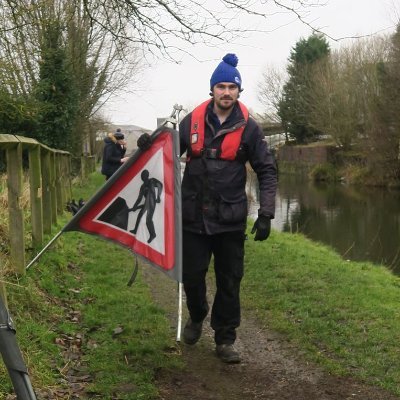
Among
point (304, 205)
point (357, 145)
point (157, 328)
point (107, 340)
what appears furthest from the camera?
point (357, 145)

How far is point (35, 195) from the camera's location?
7242mm

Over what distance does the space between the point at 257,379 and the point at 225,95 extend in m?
2.20

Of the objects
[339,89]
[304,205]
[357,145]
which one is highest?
[339,89]

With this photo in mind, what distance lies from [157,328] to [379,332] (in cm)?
207

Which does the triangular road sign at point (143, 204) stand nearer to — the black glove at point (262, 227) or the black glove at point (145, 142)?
the black glove at point (145, 142)

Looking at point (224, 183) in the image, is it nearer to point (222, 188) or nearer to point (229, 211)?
point (222, 188)

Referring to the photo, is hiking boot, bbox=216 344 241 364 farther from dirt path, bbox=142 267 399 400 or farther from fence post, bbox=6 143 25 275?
fence post, bbox=6 143 25 275

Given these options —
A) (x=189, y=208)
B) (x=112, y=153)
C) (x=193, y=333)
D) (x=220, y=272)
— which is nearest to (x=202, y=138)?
(x=189, y=208)

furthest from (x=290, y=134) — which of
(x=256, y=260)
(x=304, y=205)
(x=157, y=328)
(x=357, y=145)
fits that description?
(x=157, y=328)

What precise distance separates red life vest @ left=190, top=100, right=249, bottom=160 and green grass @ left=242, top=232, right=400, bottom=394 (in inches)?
71.9

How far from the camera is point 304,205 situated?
27.2 metres

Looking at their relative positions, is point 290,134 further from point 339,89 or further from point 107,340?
point 107,340

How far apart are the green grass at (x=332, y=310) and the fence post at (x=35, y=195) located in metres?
2.72

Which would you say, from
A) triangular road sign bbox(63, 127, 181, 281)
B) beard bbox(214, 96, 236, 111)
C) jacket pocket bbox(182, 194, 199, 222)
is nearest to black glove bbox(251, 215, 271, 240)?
jacket pocket bbox(182, 194, 199, 222)
